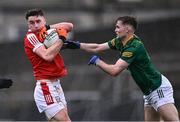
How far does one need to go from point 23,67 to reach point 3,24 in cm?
1501

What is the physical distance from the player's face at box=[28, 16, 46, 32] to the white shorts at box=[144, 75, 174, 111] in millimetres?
1773

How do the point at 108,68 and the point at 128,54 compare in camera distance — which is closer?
the point at 108,68

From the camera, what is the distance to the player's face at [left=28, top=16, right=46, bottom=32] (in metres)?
9.93

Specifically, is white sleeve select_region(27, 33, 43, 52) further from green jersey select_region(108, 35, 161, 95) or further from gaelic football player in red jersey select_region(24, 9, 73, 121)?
green jersey select_region(108, 35, 161, 95)

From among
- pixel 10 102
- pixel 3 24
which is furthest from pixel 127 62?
pixel 3 24

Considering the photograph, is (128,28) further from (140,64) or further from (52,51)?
(52,51)

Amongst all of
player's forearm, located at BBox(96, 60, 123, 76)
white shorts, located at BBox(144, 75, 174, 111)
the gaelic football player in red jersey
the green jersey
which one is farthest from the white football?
white shorts, located at BBox(144, 75, 174, 111)

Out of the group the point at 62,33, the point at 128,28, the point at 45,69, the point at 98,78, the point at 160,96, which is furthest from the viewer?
the point at 98,78

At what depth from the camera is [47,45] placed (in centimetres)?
998

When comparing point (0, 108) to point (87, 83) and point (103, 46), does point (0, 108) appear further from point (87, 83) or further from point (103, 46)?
point (103, 46)

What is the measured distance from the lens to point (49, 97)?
32.7 feet

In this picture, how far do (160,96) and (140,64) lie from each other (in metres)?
0.53

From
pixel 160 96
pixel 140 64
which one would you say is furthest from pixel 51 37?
pixel 160 96

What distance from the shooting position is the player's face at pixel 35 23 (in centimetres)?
993
